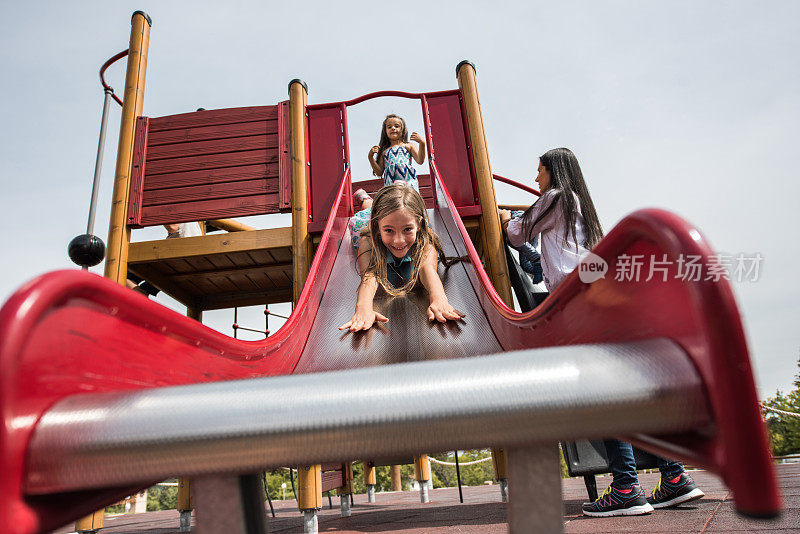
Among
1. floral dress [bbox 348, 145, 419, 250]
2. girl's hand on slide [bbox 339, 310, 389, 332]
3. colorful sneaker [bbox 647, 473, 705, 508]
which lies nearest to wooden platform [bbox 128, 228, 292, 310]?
floral dress [bbox 348, 145, 419, 250]

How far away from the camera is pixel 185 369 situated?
3.61 ft

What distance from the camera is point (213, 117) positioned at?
4.16m

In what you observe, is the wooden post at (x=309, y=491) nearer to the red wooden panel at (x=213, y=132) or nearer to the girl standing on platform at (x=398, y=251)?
the girl standing on platform at (x=398, y=251)

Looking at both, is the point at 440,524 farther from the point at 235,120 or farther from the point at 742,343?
the point at 235,120

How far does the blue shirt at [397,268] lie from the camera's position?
2816mm

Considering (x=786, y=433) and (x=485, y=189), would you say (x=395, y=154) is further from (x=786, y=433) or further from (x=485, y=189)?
(x=786, y=433)

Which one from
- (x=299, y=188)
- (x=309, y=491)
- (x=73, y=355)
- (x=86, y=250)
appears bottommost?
(x=309, y=491)

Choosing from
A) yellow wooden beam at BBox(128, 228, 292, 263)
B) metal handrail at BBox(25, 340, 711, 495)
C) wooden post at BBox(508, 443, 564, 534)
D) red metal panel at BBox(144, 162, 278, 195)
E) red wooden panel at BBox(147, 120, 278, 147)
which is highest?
red wooden panel at BBox(147, 120, 278, 147)

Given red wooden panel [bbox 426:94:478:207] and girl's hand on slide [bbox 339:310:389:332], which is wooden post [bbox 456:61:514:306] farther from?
girl's hand on slide [bbox 339:310:389:332]

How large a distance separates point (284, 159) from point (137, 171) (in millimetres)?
1206

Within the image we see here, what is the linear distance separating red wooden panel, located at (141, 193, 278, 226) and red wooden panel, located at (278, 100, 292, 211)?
80 millimetres

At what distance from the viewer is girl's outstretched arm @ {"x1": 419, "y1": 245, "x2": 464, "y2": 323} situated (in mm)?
2172

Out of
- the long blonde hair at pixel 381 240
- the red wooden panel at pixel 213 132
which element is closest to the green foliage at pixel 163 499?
the red wooden panel at pixel 213 132

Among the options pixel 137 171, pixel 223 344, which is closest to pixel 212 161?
pixel 137 171
